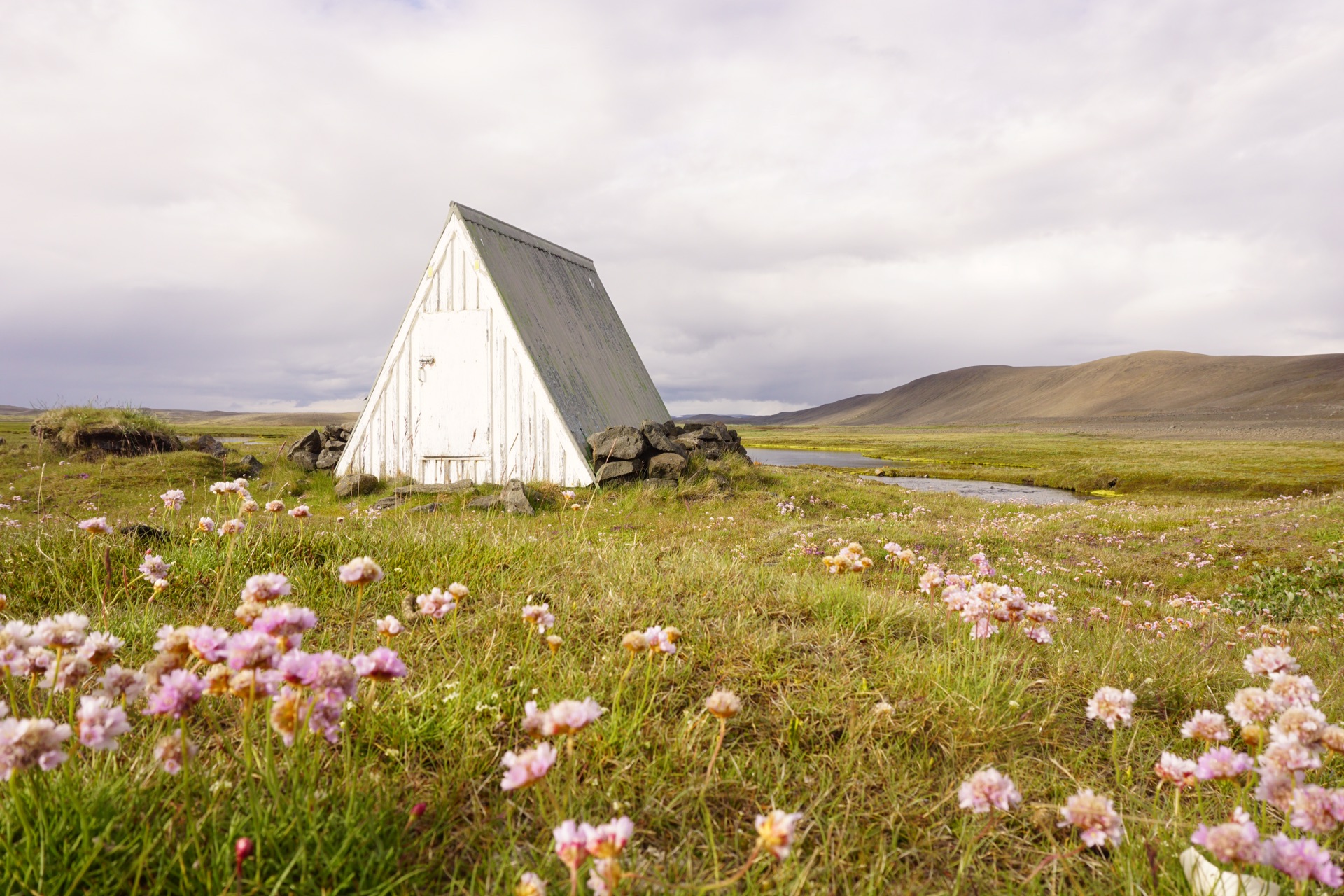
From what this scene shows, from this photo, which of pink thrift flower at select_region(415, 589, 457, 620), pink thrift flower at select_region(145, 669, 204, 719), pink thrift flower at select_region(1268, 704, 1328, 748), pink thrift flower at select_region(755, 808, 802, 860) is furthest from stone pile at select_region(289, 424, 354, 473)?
pink thrift flower at select_region(1268, 704, 1328, 748)

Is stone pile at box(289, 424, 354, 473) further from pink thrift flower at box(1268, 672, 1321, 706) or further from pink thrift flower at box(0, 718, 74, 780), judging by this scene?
pink thrift flower at box(1268, 672, 1321, 706)

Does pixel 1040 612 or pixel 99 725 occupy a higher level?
pixel 99 725

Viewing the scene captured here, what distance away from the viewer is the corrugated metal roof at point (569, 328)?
16.9m

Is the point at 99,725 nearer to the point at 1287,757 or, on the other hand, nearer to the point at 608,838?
the point at 608,838

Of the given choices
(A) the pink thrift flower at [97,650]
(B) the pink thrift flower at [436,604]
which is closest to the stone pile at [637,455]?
(B) the pink thrift flower at [436,604]

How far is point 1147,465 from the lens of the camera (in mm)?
44688

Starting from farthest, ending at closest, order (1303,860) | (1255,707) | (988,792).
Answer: (1255,707)
(988,792)
(1303,860)

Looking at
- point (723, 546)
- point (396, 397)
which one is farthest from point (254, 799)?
point (396, 397)

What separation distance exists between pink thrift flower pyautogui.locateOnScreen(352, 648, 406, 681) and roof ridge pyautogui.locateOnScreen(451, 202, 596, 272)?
17.0 m

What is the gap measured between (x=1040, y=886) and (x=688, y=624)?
220 cm

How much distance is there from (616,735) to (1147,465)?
174ft

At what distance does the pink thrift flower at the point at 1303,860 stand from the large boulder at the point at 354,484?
1579 centimetres

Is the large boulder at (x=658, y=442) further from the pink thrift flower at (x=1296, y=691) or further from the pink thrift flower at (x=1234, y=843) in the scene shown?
the pink thrift flower at (x=1234, y=843)

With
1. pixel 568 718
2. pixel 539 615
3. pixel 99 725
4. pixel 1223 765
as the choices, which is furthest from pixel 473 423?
pixel 1223 765
